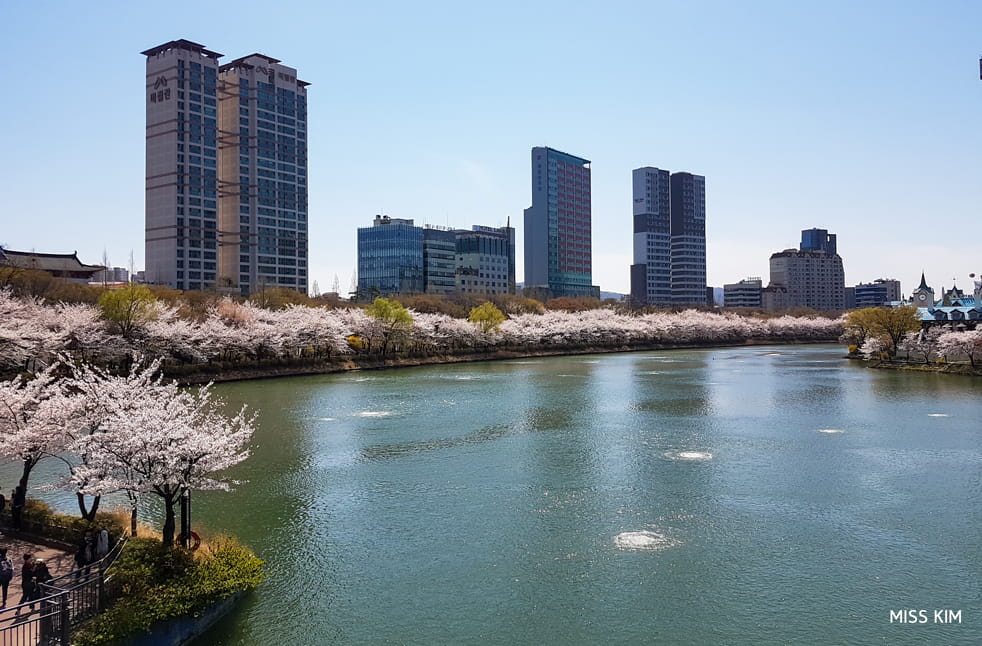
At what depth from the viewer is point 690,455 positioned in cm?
2516

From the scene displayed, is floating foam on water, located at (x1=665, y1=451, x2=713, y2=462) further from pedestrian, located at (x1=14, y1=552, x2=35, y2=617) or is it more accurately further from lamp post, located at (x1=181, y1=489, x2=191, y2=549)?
pedestrian, located at (x1=14, y1=552, x2=35, y2=617)

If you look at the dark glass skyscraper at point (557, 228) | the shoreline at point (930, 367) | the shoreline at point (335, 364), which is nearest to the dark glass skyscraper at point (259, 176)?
the shoreline at point (335, 364)

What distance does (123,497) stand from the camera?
19906 mm

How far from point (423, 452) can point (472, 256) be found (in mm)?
130005

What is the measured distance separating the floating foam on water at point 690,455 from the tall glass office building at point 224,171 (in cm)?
9714

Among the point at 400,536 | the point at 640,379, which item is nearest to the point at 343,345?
the point at 640,379

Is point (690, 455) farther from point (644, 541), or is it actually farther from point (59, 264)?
point (59, 264)

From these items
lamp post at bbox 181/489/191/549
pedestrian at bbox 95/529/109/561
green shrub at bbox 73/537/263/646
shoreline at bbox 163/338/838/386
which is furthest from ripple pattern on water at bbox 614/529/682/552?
shoreline at bbox 163/338/838/386

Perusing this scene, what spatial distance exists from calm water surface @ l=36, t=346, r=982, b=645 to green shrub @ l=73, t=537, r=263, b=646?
66 cm

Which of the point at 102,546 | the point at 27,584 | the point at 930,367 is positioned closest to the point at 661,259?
the point at 930,367

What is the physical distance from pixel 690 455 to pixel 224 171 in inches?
4573

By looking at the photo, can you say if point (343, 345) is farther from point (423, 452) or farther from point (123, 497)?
point (123, 497)

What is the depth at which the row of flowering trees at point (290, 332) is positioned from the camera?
39.1 m

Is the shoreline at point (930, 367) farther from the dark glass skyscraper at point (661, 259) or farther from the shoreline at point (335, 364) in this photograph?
the dark glass skyscraper at point (661, 259)
